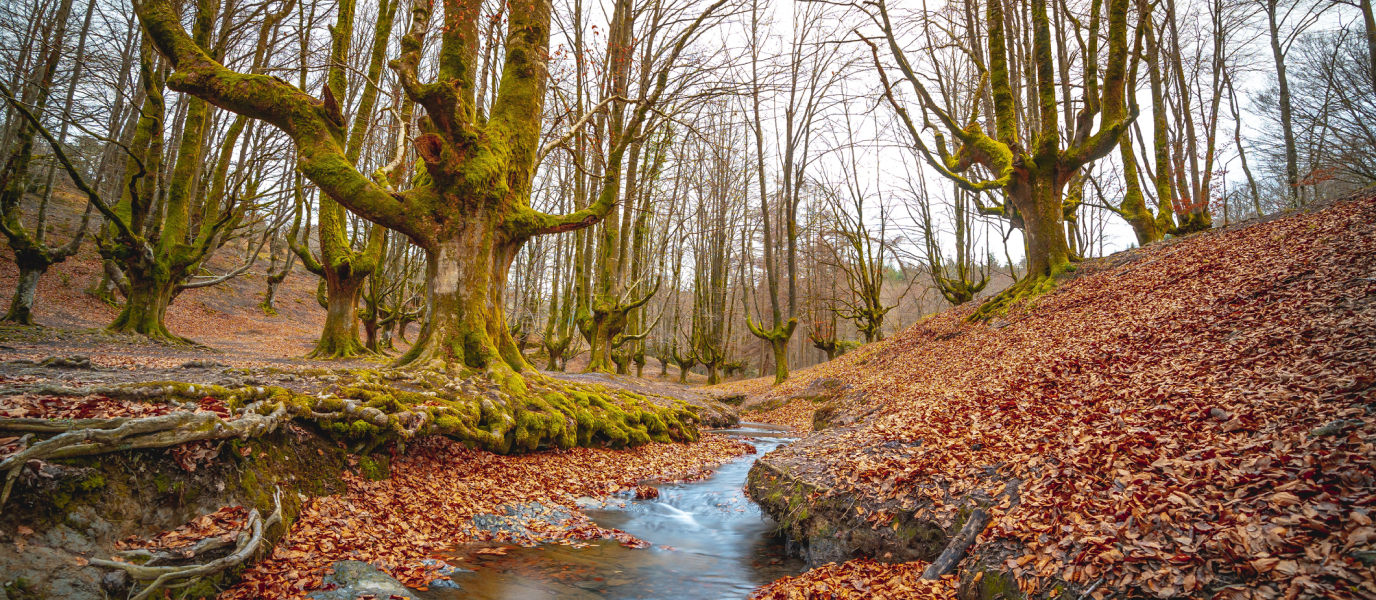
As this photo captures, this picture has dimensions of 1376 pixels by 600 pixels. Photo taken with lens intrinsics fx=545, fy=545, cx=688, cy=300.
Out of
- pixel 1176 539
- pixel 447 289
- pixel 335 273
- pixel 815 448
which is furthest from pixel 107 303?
pixel 1176 539

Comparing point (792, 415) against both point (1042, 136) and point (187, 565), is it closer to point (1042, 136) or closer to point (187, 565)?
point (1042, 136)

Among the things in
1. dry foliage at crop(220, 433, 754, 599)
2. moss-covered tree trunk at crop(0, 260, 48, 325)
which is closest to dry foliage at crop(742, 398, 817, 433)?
dry foliage at crop(220, 433, 754, 599)

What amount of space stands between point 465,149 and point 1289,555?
7.71 m

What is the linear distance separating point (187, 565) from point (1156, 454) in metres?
5.40

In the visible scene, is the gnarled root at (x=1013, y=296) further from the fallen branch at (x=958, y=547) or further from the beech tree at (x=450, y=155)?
the fallen branch at (x=958, y=547)

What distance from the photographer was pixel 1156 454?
3.28 metres

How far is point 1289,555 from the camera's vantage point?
2.20 metres

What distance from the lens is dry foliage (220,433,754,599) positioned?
326 centimetres

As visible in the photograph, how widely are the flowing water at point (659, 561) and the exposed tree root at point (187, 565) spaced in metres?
1.01

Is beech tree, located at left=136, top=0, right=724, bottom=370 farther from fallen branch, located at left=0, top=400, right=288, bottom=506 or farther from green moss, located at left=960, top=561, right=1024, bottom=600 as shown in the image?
green moss, located at left=960, top=561, right=1024, bottom=600

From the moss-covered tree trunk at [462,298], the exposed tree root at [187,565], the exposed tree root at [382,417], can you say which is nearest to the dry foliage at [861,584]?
the exposed tree root at [187,565]

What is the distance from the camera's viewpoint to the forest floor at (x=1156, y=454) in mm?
2387

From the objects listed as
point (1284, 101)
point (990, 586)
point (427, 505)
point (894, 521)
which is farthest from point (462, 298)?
point (1284, 101)

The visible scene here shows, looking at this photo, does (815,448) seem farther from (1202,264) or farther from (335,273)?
(335,273)
